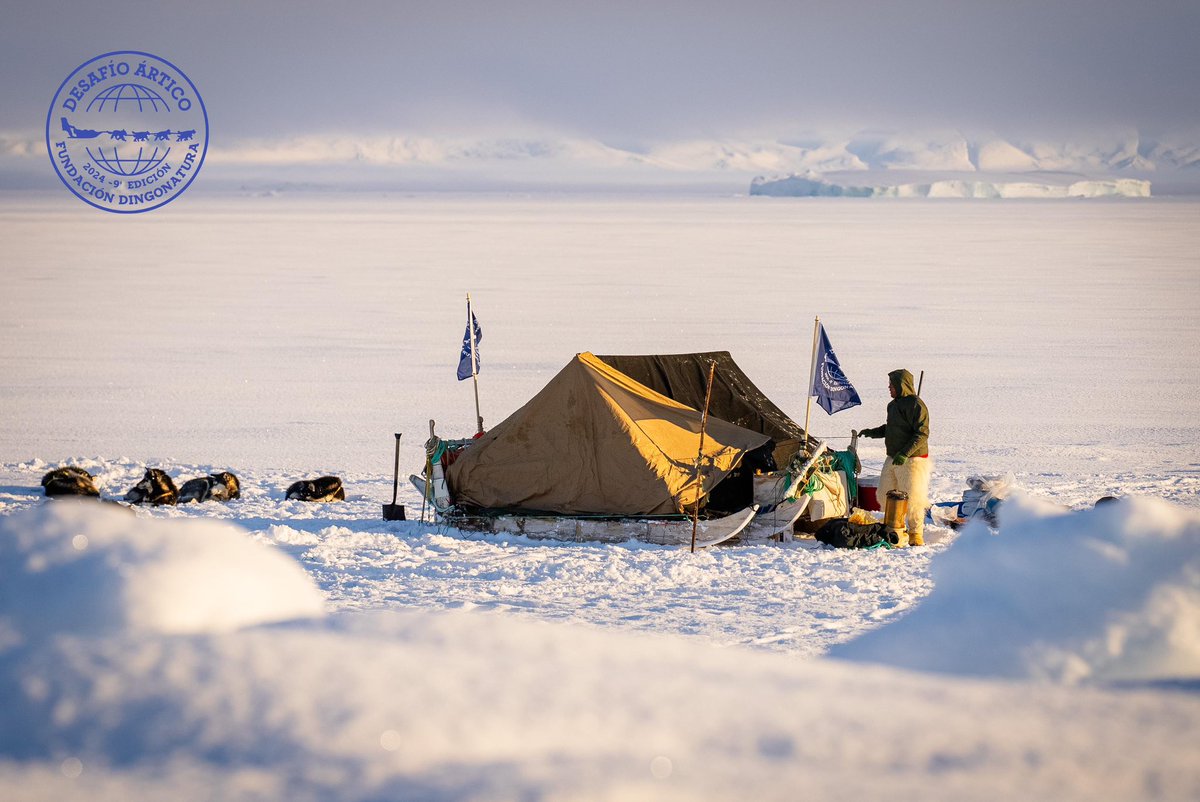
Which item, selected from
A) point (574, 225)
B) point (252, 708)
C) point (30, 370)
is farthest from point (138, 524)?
point (574, 225)

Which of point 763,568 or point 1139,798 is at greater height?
point 1139,798

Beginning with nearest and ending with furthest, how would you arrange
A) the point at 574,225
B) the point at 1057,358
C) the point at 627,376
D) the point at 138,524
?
the point at 138,524
the point at 627,376
the point at 1057,358
the point at 574,225

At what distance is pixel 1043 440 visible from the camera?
1513 cm

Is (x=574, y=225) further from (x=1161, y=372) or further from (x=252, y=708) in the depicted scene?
(x=252, y=708)

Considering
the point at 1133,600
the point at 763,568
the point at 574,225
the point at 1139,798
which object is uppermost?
the point at 574,225

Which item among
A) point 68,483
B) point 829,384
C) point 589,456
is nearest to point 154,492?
point 68,483

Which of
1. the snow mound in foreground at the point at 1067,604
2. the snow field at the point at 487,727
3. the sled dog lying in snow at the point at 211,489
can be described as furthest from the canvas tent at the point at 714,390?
the snow field at the point at 487,727

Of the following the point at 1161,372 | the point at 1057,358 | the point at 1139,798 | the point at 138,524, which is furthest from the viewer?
the point at 1057,358

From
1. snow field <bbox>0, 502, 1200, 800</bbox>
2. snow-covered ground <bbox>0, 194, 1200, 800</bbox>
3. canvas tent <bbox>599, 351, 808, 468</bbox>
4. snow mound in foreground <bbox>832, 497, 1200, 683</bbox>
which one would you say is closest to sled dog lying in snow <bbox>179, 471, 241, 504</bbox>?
snow-covered ground <bbox>0, 194, 1200, 800</bbox>

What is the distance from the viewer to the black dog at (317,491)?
39.1 ft

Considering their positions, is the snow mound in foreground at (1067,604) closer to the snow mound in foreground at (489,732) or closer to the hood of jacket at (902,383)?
the snow mound in foreground at (489,732)

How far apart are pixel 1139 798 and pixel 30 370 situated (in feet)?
68.3

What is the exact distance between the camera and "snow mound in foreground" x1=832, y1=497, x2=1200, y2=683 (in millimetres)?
2674

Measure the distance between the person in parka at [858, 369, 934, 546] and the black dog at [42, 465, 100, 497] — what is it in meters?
6.90
